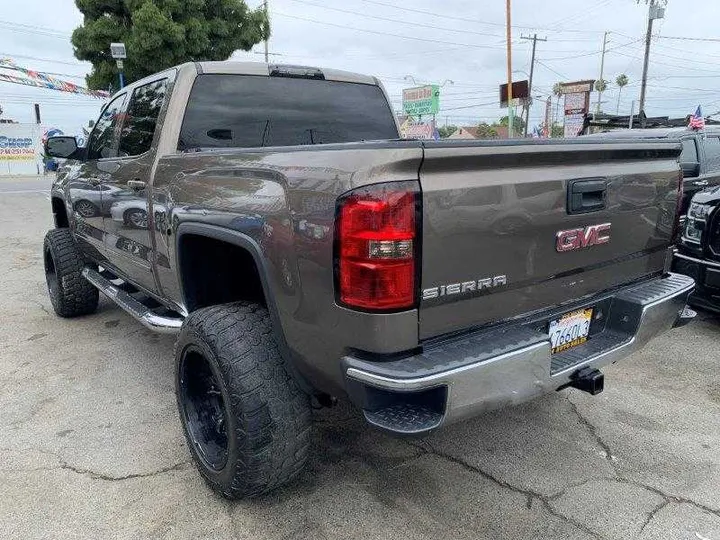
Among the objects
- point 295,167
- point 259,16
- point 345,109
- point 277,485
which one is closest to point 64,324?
point 345,109

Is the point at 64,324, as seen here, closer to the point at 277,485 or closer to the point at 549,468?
the point at 277,485

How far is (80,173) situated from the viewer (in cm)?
466

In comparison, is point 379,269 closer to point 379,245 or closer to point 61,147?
point 379,245

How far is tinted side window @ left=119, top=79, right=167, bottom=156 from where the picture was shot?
11.3ft

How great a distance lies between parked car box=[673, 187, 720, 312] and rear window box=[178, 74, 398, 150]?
2779 mm

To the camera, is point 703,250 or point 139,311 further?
point 703,250

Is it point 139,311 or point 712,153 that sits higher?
point 712,153

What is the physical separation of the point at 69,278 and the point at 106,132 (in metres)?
1.46

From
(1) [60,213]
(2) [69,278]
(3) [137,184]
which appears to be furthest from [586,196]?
(1) [60,213]

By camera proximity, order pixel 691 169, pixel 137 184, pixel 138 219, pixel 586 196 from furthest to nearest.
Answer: pixel 691 169 → pixel 138 219 → pixel 137 184 → pixel 586 196

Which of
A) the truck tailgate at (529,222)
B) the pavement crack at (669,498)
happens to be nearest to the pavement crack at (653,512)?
the pavement crack at (669,498)

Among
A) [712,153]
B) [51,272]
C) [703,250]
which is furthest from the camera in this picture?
[712,153]

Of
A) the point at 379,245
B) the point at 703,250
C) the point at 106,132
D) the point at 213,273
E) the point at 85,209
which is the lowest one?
the point at 703,250

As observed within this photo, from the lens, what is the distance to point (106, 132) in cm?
447
